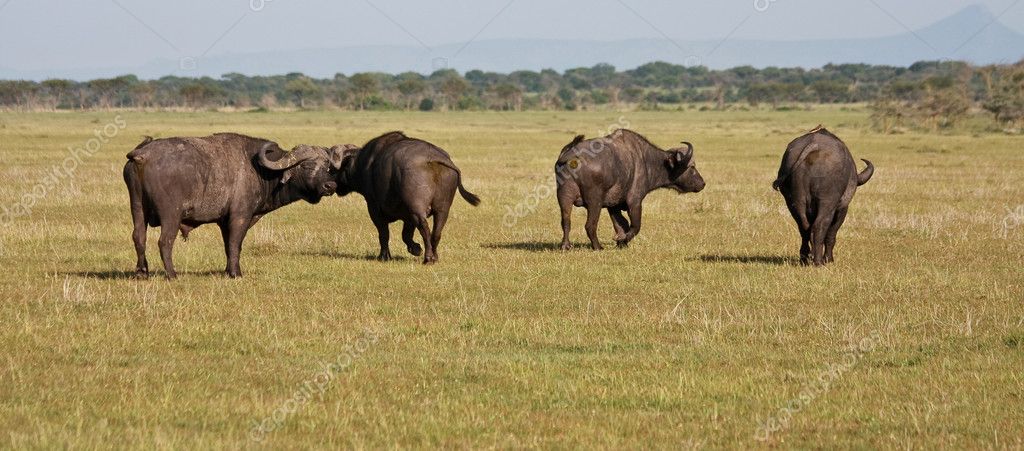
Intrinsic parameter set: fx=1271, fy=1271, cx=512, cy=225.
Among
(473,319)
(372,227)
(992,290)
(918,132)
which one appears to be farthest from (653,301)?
(918,132)

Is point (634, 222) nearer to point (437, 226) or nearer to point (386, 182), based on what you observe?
point (437, 226)

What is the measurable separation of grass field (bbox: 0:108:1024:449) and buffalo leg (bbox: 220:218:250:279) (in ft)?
0.72

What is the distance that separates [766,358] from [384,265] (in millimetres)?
7081

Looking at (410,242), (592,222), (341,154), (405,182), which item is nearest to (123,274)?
(341,154)

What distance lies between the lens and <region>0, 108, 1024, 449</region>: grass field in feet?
27.0

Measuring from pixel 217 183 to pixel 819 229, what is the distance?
7.50 metres

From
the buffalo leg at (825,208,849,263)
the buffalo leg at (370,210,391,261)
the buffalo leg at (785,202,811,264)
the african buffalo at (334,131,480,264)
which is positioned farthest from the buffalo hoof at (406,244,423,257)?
the buffalo leg at (825,208,849,263)

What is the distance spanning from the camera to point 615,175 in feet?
60.8

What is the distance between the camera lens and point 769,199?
91.0 feet

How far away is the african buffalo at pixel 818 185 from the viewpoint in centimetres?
1614

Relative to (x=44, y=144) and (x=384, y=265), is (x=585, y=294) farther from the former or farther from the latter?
(x=44, y=144)

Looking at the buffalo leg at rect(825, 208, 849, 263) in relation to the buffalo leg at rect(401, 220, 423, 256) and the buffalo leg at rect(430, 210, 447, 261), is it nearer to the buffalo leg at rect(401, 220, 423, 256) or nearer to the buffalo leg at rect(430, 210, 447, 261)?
the buffalo leg at rect(430, 210, 447, 261)

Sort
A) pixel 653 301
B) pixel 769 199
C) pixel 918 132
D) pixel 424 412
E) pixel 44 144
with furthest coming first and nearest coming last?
1. pixel 918 132
2. pixel 44 144
3. pixel 769 199
4. pixel 653 301
5. pixel 424 412

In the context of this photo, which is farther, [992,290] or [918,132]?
[918,132]
